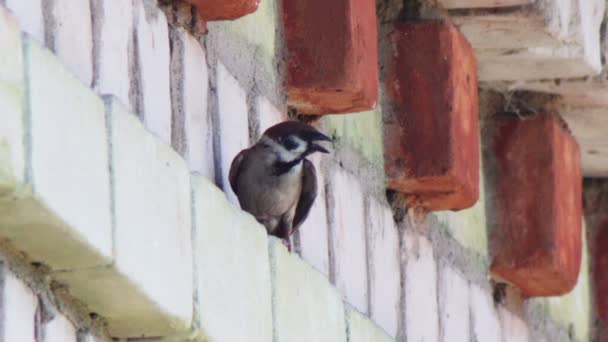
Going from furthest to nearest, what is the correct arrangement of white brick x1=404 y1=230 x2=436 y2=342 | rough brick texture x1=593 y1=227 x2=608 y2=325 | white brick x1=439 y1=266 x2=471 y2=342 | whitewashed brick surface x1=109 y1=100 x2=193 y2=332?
rough brick texture x1=593 y1=227 x2=608 y2=325, white brick x1=439 y1=266 x2=471 y2=342, white brick x1=404 y1=230 x2=436 y2=342, whitewashed brick surface x1=109 y1=100 x2=193 y2=332

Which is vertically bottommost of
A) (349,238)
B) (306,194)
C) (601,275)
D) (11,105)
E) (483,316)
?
(601,275)

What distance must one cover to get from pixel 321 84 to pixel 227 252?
1.81 feet

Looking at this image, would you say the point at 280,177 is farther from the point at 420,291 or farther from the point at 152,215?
the point at 152,215

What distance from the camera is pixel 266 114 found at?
3.09 metres

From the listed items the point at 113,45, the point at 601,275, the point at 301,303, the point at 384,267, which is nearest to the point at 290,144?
the point at 301,303

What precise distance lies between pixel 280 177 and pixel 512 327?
118 cm

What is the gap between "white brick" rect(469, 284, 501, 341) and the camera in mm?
4066

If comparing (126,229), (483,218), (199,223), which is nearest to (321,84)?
(199,223)

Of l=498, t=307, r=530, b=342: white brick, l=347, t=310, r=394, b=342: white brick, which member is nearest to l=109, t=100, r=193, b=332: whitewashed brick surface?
l=347, t=310, r=394, b=342: white brick

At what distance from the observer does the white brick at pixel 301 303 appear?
9.17ft

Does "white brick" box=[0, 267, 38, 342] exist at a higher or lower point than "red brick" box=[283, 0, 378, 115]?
lower

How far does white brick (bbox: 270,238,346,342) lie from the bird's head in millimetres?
165

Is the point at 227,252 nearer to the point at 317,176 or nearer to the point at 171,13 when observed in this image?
the point at 171,13

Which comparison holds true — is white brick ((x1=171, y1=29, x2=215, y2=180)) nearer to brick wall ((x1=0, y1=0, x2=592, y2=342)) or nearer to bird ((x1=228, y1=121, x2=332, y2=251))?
brick wall ((x1=0, y1=0, x2=592, y2=342))
